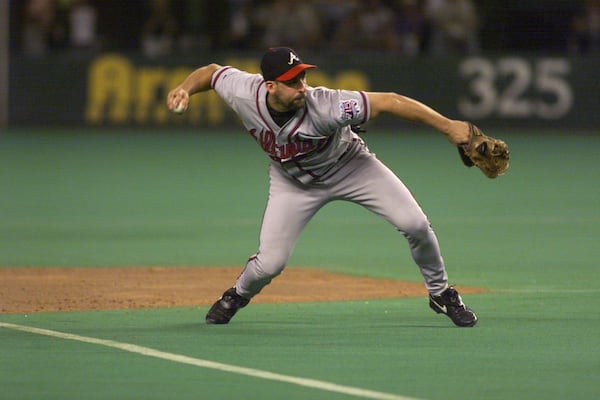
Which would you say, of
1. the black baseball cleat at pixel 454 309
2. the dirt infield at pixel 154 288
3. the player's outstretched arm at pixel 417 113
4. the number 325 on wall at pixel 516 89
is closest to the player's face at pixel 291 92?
the player's outstretched arm at pixel 417 113

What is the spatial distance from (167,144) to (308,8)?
15.1 ft

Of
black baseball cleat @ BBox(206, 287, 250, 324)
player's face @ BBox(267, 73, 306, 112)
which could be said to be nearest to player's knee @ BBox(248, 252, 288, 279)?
black baseball cleat @ BBox(206, 287, 250, 324)

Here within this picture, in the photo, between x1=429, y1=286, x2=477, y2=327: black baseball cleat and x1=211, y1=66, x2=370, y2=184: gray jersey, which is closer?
x1=211, y1=66, x2=370, y2=184: gray jersey

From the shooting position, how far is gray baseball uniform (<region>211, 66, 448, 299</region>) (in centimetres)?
852

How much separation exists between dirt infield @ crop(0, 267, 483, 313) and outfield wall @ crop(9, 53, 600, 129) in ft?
51.5

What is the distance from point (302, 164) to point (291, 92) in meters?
0.59

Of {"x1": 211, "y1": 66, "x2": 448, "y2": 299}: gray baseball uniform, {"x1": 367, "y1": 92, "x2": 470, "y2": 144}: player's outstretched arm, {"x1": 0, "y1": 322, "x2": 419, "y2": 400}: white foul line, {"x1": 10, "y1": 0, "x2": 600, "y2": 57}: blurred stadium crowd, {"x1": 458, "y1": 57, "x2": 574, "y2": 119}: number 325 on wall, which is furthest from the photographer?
{"x1": 10, "y1": 0, "x2": 600, "y2": 57}: blurred stadium crowd

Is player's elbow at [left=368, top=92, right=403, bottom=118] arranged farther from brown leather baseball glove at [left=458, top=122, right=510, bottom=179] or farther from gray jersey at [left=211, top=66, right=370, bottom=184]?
brown leather baseball glove at [left=458, top=122, right=510, bottom=179]

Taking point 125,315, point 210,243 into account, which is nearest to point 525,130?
point 210,243

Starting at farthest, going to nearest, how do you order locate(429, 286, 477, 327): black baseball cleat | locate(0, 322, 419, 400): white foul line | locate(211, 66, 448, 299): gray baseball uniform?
locate(429, 286, 477, 327): black baseball cleat, locate(211, 66, 448, 299): gray baseball uniform, locate(0, 322, 419, 400): white foul line

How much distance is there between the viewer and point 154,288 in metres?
10.8

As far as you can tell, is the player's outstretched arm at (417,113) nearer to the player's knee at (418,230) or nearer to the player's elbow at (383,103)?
the player's elbow at (383,103)

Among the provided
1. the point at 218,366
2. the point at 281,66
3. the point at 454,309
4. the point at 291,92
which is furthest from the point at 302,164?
the point at 218,366

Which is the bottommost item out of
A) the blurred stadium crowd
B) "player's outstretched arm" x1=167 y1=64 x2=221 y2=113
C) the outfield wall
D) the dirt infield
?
the outfield wall
